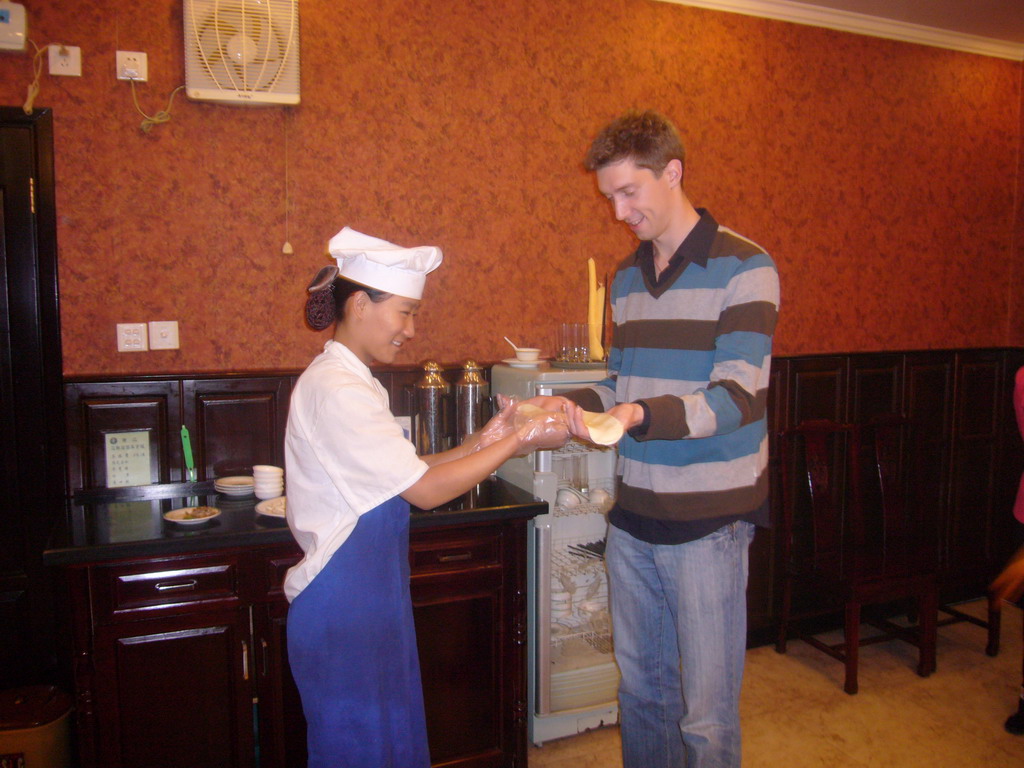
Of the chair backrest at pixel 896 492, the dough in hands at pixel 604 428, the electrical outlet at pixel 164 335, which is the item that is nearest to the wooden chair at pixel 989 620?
the chair backrest at pixel 896 492

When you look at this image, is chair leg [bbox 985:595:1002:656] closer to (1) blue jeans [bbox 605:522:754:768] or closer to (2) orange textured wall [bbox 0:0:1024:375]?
(2) orange textured wall [bbox 0:0:1024:375]

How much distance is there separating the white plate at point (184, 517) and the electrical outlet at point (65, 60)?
5.12ft

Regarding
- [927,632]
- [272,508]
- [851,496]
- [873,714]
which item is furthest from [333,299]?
[927,632]

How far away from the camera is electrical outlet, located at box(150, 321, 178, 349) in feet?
8.78

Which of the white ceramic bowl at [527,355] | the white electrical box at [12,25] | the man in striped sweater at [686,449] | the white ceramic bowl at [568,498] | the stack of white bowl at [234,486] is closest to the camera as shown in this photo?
the man in striped sweater at [686,449]

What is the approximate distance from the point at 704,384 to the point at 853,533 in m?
2.01

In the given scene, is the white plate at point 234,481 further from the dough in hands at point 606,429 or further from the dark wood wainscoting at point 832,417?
the dough in hands at point 606,429

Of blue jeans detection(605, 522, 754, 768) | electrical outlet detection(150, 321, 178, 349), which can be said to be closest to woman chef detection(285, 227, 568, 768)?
blue jeans detection(605, 522, 754, 768)

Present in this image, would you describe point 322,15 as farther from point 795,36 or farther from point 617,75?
point 795,36

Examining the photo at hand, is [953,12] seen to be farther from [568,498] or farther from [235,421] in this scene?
[235,421]

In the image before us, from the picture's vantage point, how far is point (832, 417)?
3.48 metres

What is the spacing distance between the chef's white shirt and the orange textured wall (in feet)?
4.66

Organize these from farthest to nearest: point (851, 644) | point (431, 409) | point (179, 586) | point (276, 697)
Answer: point (851, 644)
point (431, 409)
point (276, 697)
point (179, 586)

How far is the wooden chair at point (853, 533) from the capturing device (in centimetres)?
313
